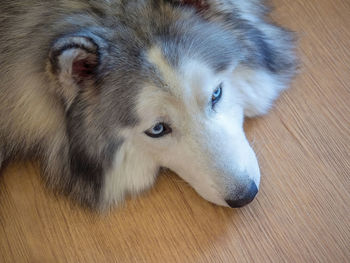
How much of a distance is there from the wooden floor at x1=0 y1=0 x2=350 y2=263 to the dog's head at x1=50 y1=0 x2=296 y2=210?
0.60 feet

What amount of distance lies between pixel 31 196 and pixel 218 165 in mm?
763

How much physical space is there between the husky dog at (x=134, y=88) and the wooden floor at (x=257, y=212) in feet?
0.43

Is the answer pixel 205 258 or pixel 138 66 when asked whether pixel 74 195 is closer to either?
pixel 205 258

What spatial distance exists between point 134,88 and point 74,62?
0.17 meters

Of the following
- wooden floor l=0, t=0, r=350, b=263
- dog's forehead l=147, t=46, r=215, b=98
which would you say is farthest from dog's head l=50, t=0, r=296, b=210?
wooden floor l=0, t=0, r=350, b=263

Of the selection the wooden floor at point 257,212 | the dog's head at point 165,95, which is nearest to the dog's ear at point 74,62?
the dog's head at point 165,95

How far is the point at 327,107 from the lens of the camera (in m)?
1.57

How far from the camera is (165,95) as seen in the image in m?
1.10

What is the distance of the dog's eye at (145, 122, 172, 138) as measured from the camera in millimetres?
1188

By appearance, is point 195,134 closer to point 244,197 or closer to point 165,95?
point 165,95

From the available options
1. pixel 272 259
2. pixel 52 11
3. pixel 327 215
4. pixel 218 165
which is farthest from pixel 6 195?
pixel 327 215

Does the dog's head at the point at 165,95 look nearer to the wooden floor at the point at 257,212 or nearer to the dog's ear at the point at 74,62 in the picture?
the dog's ear at the point at 74,62

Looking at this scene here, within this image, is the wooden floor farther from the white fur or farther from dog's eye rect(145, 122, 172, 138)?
dog's eye rect(145, 122, 172, 138)

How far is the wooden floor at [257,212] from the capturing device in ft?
4.68
